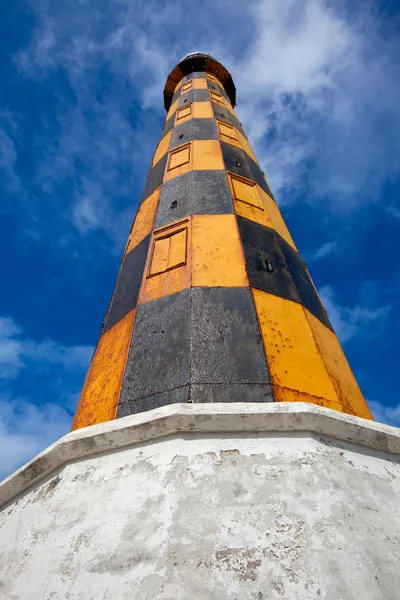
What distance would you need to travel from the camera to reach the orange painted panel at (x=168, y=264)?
475 cm

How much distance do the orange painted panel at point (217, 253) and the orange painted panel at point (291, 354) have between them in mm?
402

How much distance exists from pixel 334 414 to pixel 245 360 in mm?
1006

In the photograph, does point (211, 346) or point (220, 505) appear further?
point (211, 346)

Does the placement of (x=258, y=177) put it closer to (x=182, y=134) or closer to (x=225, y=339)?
(x=182, y=134)

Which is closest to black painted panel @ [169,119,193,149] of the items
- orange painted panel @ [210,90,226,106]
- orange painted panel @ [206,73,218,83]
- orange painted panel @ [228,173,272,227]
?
orange painted panel @ [228,173,272,227]

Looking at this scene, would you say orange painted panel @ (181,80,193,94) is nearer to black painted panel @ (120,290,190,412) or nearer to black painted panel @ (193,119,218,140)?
black painted panel @ (193,119,218,140)

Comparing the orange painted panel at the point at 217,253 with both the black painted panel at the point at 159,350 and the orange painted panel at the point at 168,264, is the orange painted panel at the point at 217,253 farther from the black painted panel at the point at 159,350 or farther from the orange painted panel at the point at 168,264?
the black painted panel at the point at 159,350

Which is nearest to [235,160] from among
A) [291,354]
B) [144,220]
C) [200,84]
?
[144,220]

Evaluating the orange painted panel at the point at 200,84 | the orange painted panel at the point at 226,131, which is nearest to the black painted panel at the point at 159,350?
the orange painted panel at the point at 226,131

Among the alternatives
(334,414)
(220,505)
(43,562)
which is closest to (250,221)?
(334,414)

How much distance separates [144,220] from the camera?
22.6 feet

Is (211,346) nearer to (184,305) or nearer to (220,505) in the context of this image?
(184,305)

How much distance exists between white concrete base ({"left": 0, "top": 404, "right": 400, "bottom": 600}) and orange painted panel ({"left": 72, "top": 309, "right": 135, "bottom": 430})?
84cm

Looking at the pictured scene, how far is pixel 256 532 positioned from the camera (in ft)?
7.19
